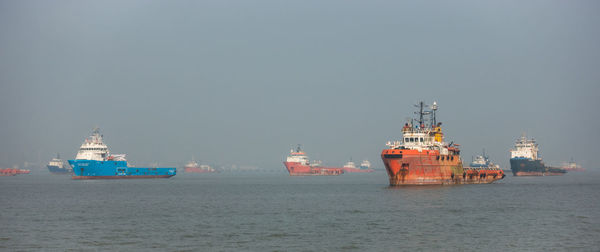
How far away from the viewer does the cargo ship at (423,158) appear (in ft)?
252

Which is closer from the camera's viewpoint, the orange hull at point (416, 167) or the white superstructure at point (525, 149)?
the orange hull at point (416, 167)

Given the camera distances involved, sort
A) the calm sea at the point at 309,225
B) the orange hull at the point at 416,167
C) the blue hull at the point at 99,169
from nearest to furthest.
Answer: the calm sea at the point at 309,225
the orange hull at the point at 416,167
the blue hull at the point at 99,169

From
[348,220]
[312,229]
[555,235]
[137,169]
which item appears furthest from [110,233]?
[137,169]

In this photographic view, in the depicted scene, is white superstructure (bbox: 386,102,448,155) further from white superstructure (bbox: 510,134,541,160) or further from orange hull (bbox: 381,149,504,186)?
white superstructure (bbox: 510,134,541,160)

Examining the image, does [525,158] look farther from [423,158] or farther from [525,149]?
[423,158]

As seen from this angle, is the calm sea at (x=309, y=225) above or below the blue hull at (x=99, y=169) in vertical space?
below

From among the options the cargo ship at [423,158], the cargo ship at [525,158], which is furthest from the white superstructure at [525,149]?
the cargo ship at [423,158]

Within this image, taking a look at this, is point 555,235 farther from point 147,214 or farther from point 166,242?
point 147,214

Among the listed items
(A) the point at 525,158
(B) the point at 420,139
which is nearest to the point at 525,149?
(A) the point at 525,158

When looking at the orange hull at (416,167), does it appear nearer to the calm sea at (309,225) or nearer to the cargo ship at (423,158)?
the cargo ship at (423,158)

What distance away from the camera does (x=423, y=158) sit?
254 feet

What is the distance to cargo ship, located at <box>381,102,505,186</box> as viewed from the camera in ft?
252

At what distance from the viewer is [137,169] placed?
466 feet

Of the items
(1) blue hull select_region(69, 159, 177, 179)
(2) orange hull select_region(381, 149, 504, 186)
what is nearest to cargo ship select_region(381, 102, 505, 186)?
(2) orange hull select_region(381, 149, 504, 186)
